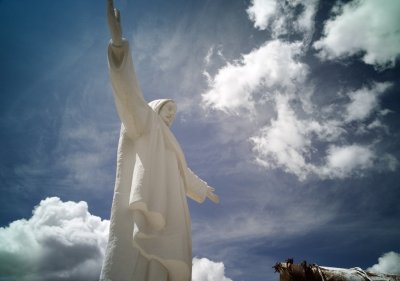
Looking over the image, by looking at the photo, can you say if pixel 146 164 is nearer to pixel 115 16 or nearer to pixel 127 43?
pixel 127 43

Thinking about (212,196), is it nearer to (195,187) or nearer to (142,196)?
(195,187)

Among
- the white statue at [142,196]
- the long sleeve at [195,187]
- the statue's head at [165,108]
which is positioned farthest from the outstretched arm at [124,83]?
the long sleeve at [195,187]

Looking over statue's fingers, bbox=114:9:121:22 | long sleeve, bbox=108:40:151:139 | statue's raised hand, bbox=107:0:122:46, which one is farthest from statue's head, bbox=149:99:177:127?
statue's fingers, bbox=114:9:121:22

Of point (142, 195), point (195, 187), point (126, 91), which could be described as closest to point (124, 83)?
point (126, 91)

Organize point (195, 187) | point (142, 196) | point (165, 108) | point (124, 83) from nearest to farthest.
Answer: point (142, 196) < point (124, 83) < point (195, 187) < point (165, 108)

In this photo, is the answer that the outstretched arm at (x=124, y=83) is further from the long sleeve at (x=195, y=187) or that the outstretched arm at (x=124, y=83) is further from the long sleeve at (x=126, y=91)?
the long sleeve at (x=195, y=187)

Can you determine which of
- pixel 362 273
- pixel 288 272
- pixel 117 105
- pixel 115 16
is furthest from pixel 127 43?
pixel 362 273

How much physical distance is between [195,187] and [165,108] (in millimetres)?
1947

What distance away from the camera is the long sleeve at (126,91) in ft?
18.5

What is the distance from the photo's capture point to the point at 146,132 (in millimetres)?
6184

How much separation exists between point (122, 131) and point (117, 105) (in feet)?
2.05

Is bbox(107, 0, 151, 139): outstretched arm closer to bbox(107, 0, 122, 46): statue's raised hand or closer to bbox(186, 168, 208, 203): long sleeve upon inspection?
bbox(107, 0, 122, 46): statue's raised hand

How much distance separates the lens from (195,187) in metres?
7.28

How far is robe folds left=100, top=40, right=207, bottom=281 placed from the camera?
499 cm
